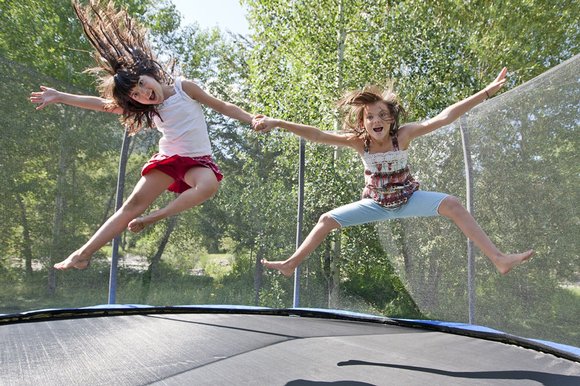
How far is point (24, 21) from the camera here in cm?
781

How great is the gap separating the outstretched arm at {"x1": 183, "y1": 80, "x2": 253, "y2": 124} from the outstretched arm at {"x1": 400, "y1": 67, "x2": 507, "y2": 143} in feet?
2.08

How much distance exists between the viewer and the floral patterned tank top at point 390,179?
6.23ft

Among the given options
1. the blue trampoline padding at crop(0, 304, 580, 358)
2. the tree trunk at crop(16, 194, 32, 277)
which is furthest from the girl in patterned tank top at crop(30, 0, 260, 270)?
the tree trunk at crop(16, 194, 32, 277)

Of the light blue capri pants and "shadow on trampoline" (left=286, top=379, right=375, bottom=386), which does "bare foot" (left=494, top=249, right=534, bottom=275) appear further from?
"shadow on trampoline" (left=286, top=379, right=375, bottom=386)

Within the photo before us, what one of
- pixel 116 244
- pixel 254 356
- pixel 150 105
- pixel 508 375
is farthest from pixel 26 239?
pixel 508 375

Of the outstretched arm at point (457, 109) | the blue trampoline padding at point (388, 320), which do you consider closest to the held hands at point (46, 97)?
the blue trampoline padding at point (388, 320)

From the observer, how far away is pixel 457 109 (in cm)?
183

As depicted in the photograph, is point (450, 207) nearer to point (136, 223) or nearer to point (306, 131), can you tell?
point (306, 131)

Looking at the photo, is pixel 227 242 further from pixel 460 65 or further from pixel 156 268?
pixel 460 65

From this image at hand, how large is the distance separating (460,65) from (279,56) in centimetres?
210

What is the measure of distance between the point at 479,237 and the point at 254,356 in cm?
83

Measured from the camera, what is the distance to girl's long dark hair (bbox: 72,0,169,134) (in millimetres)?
1746

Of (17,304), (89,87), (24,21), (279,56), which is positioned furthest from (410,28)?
(24,21)

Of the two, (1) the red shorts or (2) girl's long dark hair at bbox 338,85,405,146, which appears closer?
(1) the red shorts
